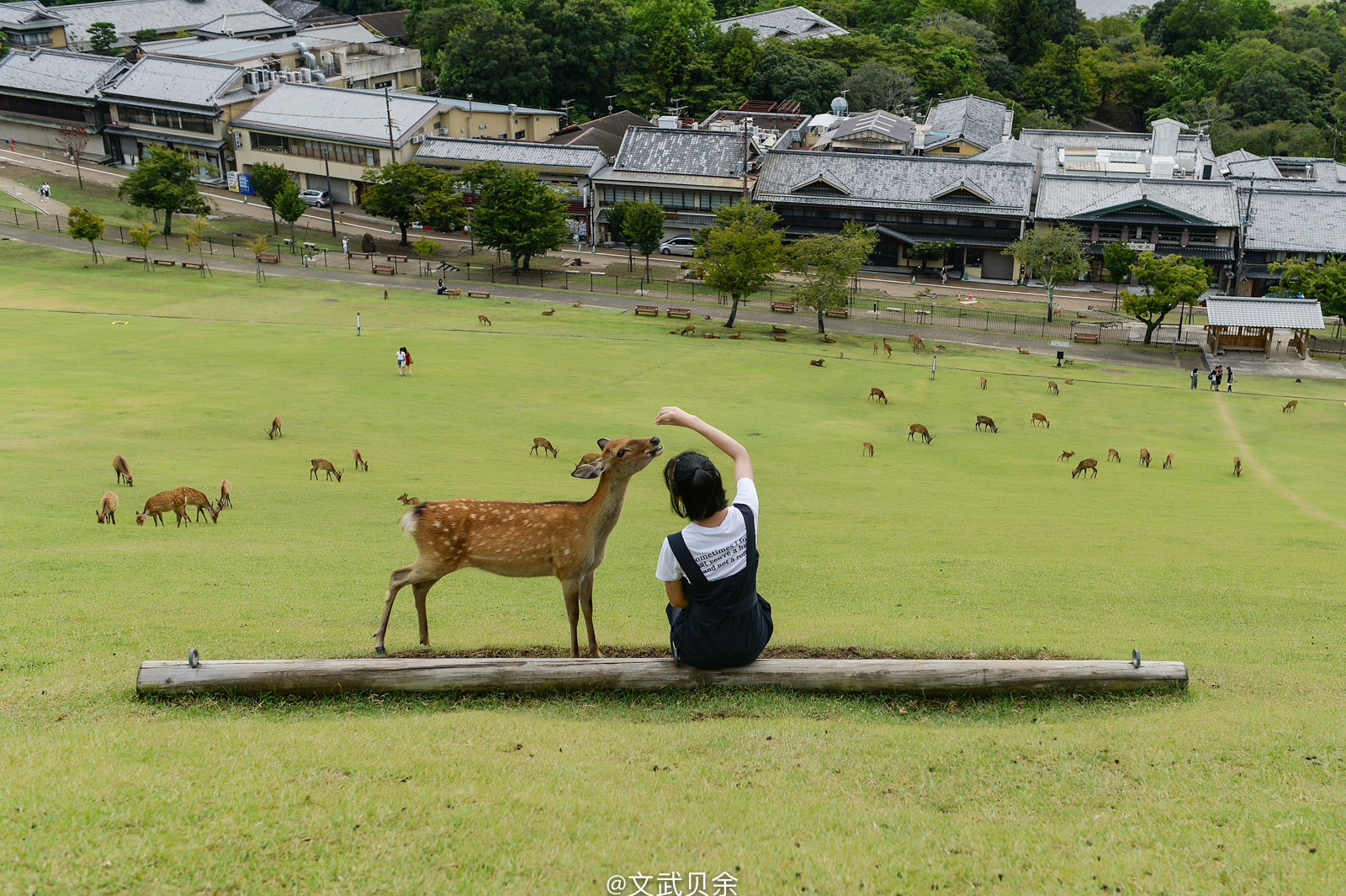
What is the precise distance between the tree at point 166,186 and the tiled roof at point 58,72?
1127 inches

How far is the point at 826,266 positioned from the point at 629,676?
5354 cm

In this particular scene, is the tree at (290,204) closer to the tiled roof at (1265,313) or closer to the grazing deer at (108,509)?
the grazing deer at (108,509)

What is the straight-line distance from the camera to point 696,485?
338 inches

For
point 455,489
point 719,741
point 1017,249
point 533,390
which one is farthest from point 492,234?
point 719,741

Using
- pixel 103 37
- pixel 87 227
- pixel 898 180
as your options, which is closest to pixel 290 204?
pixel 87 227

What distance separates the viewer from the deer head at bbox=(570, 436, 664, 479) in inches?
392

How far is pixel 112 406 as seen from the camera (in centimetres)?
3391

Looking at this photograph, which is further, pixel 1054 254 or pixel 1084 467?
pixel 1054 254

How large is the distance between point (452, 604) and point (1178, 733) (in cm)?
966

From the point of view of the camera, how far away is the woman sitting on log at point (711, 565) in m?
8.67

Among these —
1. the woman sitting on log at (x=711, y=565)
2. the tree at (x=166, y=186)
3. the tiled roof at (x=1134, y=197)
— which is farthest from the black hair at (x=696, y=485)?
the tiled roof at (x=1134, y=197)

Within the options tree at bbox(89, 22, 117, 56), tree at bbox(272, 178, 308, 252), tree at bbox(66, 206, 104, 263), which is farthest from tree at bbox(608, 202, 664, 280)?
tree at bbox(89, 22, 117, 56)

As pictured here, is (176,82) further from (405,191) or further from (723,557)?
(723,557)

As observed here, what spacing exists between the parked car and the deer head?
7436 cm
